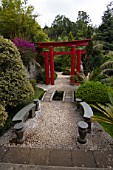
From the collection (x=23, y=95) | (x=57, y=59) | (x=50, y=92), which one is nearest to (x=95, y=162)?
(x=23, y=95)

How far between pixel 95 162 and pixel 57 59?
14.8 m

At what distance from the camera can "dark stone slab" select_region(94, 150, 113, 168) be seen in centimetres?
258

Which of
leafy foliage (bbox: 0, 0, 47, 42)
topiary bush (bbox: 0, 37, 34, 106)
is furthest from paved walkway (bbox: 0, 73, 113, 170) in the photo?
leafy foliage (bbox: 0, 0, 47, 42)

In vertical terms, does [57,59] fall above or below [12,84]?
above

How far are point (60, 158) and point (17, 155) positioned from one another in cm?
97

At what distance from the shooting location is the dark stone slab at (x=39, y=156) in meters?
2.67

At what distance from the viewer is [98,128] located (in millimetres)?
4035

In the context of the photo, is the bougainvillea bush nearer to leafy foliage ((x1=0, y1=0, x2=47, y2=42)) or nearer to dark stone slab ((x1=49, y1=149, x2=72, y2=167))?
leafy foliage ((x1=0, y1=0, x2=47, y2=42))

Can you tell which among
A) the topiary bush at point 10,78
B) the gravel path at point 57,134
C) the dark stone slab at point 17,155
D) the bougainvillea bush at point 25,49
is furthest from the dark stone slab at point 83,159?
the bougainvillea bush at point 25,49

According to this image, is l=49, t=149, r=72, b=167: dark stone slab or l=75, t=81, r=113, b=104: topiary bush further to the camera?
l=75, t=81, r=113, b=104: topiary bush

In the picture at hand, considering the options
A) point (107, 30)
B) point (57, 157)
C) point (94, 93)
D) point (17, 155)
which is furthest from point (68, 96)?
point (107, 30)

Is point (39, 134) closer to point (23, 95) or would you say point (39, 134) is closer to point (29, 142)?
point (29, 142)

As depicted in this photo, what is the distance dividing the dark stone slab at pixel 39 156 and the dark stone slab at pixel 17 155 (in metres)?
0.11

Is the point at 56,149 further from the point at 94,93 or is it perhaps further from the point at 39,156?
the point at 94,93
